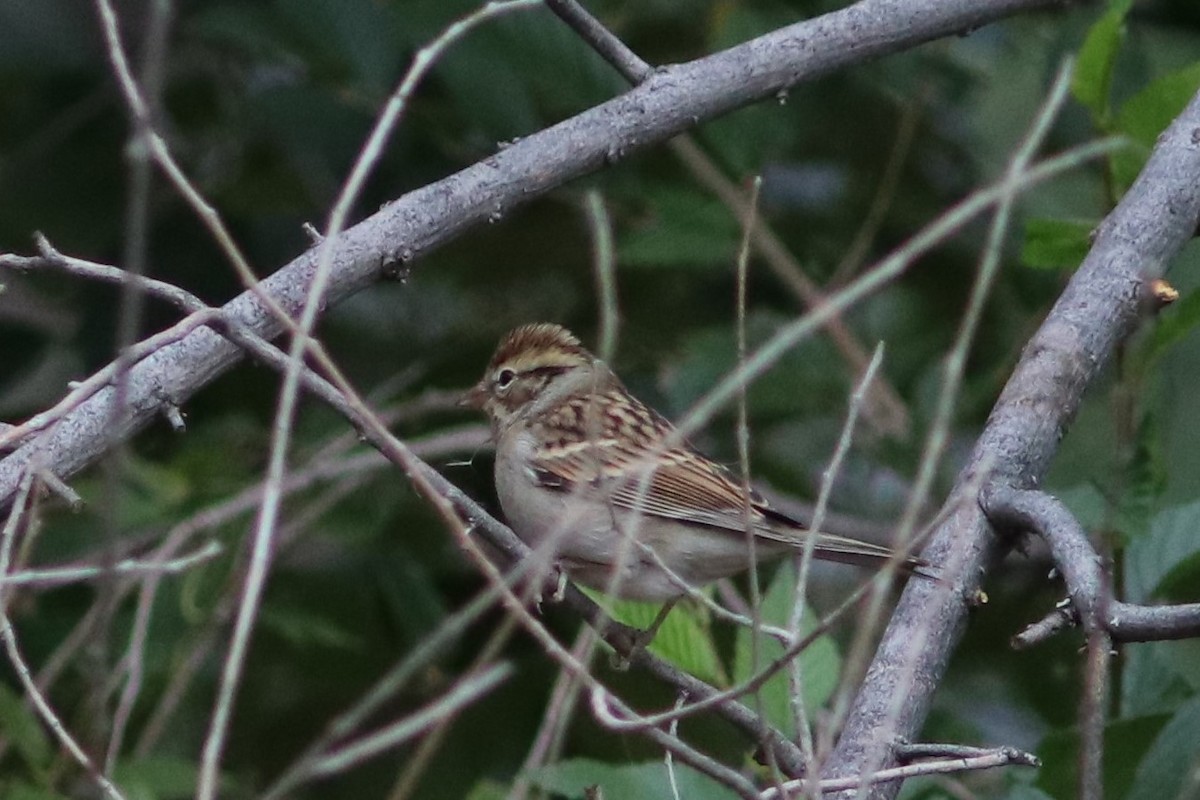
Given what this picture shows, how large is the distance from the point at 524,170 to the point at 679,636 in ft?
2.98

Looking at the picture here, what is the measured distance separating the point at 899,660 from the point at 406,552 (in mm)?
2113

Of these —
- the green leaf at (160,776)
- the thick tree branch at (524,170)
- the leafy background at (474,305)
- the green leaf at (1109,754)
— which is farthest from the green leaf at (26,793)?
the green leaf at (1109,754)

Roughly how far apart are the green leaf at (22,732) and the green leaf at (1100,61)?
91.0 inches

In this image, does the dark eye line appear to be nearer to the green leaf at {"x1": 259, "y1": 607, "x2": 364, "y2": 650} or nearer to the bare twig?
the green leaf at {"x1": 259, "y1": 607, "x2": 364, "y2": 650}

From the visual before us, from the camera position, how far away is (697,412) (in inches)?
59.2

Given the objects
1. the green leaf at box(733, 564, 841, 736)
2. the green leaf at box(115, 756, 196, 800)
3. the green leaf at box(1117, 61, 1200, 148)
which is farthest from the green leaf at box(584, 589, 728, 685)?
the green leaf at box(1117, 61, 1200, 148)

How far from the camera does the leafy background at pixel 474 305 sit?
12.2 ft

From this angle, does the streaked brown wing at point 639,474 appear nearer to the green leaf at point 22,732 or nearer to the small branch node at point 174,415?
the green leaf at point 22,732

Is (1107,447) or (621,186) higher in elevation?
(621,186)

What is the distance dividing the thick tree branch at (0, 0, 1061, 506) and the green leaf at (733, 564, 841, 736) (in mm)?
816

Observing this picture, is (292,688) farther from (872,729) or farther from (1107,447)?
(872,729)

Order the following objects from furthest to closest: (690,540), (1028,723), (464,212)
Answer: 1. (1028,723)
2. (690,540)
3. (464,212)

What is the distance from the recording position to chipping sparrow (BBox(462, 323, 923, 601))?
339cm

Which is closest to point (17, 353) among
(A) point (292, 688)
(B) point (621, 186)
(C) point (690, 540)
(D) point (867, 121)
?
(A) point (292, 688)
